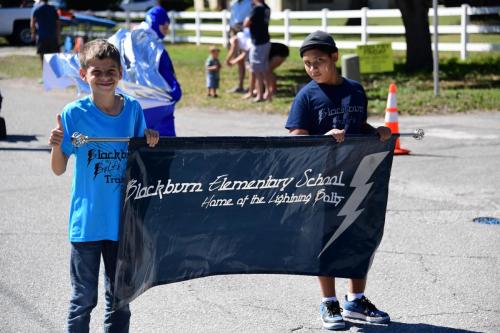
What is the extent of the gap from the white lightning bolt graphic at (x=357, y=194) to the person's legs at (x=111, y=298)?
124cm

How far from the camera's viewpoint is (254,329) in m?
5.64

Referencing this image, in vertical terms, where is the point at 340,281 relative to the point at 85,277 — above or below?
below

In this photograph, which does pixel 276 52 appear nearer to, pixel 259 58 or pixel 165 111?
pixel 259 58

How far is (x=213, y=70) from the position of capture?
18125 millimetres

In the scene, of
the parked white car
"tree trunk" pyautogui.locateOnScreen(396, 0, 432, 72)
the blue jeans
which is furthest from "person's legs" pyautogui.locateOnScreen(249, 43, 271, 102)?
the parked white car

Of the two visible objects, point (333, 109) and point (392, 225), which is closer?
point (333, 109)

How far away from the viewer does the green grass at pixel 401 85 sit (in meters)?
16.2

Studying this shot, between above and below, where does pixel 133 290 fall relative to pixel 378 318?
above

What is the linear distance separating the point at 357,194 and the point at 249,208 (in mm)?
691

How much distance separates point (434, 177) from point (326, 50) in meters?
5.25

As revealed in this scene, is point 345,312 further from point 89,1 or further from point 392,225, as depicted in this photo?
point 89,1

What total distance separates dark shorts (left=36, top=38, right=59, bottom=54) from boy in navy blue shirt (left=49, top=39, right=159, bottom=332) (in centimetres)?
1680

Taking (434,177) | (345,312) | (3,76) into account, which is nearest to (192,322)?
(345,312)

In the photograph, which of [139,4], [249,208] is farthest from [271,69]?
[139,4]
